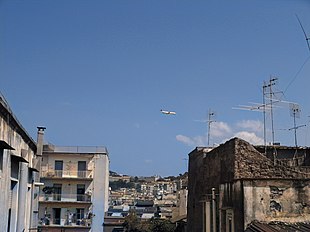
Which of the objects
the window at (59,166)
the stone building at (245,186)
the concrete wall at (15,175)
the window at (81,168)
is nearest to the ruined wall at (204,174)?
the stone building at (245,186)

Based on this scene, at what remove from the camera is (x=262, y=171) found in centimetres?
2133

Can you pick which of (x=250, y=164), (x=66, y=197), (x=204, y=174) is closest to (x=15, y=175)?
(x=250, y=164)


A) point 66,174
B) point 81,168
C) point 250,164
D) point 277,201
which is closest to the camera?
point 277,201

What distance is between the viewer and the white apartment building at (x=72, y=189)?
1825 inches

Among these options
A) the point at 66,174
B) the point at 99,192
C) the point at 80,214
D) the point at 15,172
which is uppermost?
the point at 66,174

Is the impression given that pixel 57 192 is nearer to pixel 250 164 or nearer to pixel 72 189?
pixel 72 189

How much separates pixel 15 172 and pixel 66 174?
3049cm

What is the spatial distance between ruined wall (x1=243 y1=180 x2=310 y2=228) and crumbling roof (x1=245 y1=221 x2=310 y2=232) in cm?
22

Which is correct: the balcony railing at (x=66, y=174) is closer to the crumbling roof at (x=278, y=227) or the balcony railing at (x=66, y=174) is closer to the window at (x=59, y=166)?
the window at (x=59, y=166)

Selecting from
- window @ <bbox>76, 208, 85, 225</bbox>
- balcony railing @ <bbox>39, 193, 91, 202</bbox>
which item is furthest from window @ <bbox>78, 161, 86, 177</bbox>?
window @ <bbox>76, 208, 85, 225</bbox>

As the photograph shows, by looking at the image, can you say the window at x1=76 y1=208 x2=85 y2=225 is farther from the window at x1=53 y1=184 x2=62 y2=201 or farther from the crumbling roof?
the crumbling roof

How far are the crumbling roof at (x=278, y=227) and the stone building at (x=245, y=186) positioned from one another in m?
0.20

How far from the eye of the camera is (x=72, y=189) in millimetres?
47281

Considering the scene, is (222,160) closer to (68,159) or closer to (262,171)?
(262,171)
